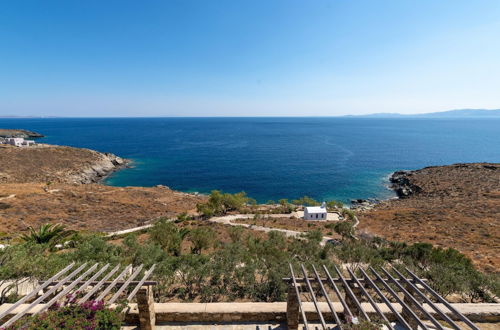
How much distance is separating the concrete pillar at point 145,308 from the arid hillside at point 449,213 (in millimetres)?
22263

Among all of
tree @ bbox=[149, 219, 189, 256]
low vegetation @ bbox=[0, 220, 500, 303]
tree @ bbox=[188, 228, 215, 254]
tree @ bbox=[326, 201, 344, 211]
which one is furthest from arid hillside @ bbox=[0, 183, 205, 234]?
tree @ bbox=[326, 201, 344, 211]

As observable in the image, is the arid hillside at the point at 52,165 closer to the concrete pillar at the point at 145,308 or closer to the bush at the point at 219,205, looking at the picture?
the bush at the point at 219,205

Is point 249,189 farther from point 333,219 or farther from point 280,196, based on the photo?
point 333,219

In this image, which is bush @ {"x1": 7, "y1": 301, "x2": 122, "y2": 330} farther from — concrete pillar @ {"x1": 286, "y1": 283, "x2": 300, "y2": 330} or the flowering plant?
concrete pillar @ {"x1": 286, "y1": 283, "x2": 300, "y2": 330}

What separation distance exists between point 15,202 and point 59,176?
25.0 metres

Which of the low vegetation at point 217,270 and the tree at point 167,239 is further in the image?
the tree at point 167,239

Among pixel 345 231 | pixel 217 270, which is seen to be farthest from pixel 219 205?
pixel 217 270

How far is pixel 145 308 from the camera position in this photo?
21.4 feet

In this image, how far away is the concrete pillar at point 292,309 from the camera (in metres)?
6.59

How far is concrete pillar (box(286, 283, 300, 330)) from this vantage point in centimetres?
659

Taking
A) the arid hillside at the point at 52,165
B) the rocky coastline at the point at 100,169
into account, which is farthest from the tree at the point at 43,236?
the rocky coastline at the point at 100,169

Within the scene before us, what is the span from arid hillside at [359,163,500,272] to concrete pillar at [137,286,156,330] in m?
22.3

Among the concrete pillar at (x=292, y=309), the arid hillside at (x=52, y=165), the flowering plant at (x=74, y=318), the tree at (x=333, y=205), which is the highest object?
the flowering plant at (x=74, y=318)

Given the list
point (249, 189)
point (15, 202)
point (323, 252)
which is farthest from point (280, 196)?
point (15, 202)
